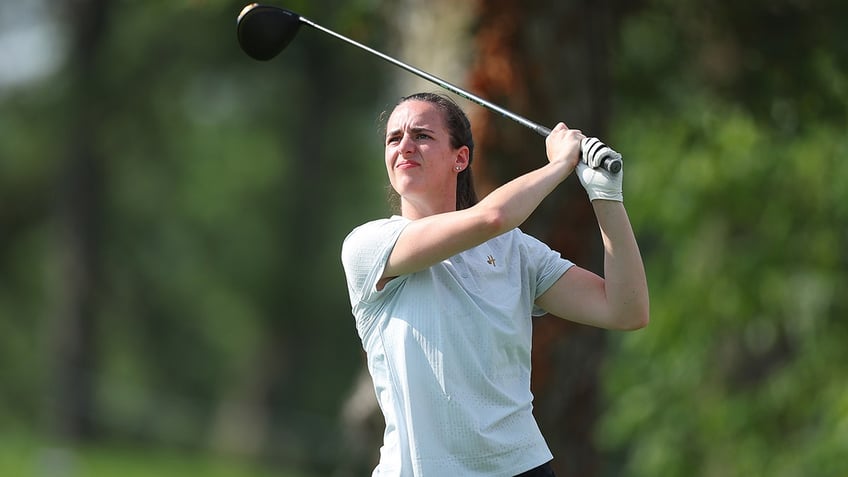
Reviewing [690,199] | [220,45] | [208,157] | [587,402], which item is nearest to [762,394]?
[690,199]

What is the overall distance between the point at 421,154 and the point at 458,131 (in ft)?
0.51

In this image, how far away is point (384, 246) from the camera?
341cm

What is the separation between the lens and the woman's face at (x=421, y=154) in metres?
3.52

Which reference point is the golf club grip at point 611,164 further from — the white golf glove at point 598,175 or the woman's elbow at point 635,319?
the woman's elbow at point 635,319

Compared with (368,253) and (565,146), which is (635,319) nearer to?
(565,146)

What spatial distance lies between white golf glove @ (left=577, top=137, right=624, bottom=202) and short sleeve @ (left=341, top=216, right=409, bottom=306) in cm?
45

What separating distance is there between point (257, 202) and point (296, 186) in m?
1.55

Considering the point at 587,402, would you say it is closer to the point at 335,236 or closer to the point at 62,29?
the point at 62,29

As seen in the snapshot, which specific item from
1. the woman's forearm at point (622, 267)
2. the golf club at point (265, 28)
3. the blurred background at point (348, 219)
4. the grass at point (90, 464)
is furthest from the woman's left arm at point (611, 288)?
the grass at point (90, 464)

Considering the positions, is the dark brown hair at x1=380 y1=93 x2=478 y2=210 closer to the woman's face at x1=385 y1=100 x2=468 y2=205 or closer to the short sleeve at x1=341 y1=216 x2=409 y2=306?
the woman's face at x1=385 y1=100 x2=468 y2=205

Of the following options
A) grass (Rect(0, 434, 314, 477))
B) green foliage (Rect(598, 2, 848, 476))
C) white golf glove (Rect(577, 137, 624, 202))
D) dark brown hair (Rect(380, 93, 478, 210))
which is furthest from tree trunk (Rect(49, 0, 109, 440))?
white golf glove (Rect(577, 137, 624, 202))

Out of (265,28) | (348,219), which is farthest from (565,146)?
(348,219)

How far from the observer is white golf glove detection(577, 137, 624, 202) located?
11.0 feet

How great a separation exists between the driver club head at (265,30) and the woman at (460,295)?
822 mm
